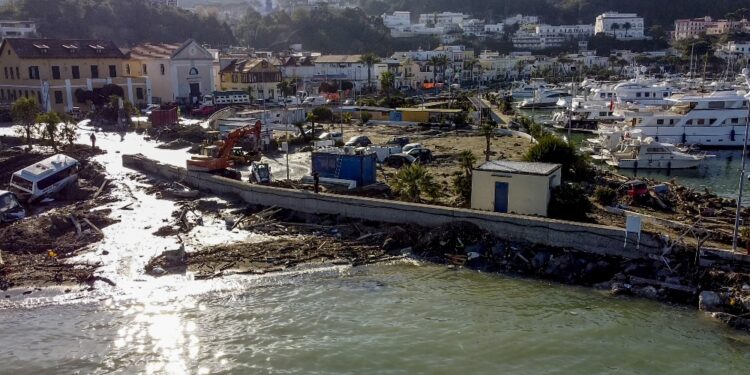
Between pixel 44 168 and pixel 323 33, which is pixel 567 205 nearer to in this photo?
pixel 44 168

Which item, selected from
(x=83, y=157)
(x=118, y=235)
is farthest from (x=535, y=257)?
(x=83, y=157)

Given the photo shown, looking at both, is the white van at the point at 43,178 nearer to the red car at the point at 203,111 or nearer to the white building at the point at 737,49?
the red car at the point at 203,111

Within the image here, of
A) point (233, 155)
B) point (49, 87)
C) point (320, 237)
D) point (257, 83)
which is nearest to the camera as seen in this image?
point (320, 237)

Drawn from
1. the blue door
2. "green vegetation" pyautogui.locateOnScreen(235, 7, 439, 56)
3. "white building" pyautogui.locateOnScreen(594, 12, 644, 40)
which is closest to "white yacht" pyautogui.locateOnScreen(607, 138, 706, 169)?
the blue door

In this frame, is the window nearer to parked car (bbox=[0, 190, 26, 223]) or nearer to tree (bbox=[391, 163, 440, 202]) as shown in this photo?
parked car (bbox=[0, 190, 26, 223])

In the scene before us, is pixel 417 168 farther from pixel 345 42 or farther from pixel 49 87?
pixel 345 42
